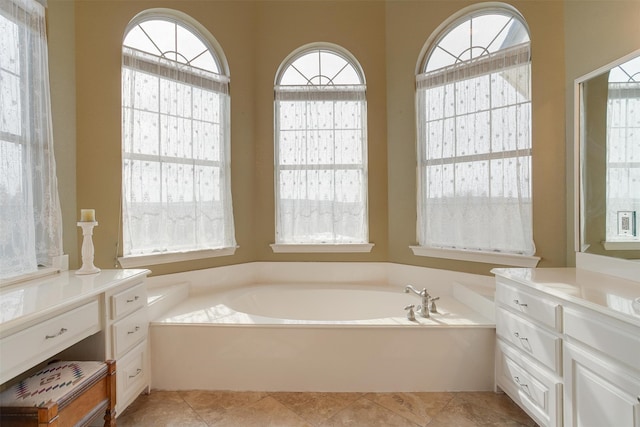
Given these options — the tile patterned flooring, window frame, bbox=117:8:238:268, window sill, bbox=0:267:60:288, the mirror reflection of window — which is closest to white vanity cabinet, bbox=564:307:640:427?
the tile patterned flooring

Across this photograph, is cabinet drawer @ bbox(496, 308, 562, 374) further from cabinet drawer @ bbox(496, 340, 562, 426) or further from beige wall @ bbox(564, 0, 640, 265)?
beige wall @ bbox(564, 0, 640, 265)

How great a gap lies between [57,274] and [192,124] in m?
1.51

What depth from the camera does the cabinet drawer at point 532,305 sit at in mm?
1567

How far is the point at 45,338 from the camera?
1.32 m

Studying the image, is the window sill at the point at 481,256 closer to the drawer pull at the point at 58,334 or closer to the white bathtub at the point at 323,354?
the white bathtub at the point at 323,354

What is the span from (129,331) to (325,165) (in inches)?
83.0

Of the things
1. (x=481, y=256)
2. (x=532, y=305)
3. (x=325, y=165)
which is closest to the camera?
(x=532, y=305)

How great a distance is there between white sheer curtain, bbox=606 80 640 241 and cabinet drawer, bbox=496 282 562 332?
0.66 m

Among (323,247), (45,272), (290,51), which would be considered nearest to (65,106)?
(45,272)

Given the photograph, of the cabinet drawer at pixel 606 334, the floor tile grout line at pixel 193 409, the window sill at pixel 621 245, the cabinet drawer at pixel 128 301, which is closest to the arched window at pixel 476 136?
the window sill at pixel 621 245

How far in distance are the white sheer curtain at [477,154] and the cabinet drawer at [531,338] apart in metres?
0.74

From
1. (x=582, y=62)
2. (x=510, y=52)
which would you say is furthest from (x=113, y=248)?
(x=582, y=62)

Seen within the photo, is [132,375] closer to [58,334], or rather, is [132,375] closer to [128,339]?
[128,339]

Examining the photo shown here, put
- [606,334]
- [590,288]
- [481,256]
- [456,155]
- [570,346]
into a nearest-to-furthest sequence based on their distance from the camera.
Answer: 1. [606,334]
2. [570,346]
3. [590,288]
4. [481,256]
5. [456,155]
